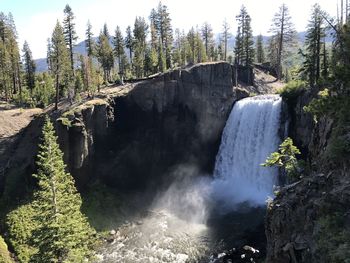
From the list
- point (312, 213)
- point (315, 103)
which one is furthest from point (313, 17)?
point (312, 213)

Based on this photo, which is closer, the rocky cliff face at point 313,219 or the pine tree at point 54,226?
the rocky cliff face at point 313,219

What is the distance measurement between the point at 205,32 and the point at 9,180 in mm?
67514

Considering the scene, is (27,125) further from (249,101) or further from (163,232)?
(249,101)

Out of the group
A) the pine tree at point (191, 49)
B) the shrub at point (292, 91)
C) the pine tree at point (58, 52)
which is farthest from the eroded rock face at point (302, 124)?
the pine tree at point (191, 49)

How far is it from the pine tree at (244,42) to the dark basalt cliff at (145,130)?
692 inches

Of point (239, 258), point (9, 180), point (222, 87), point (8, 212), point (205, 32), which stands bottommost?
point (239, 258)

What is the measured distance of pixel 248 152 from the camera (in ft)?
176

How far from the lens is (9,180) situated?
151 feet

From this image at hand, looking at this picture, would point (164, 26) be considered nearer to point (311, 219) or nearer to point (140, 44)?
point (140, 44)

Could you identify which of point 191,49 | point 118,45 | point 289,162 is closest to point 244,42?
point 191,49

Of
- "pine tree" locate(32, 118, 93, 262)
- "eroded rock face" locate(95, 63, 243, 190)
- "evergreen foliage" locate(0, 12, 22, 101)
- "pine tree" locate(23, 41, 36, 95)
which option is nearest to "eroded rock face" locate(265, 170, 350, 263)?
"pine tree" locate(32, 118, 93, 262)

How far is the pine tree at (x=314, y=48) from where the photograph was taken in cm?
4816

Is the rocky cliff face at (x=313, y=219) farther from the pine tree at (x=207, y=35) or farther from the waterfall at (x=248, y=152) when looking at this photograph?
the pine tree at (x=207, y=35)

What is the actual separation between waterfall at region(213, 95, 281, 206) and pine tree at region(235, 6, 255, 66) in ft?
71.4
